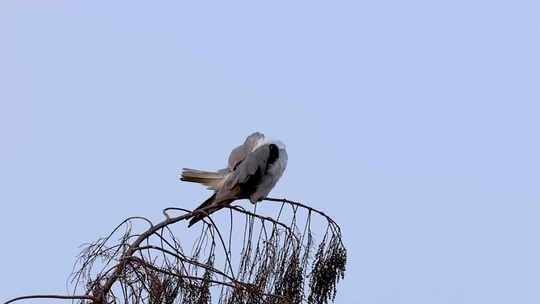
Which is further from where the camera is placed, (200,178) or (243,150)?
(243,150)

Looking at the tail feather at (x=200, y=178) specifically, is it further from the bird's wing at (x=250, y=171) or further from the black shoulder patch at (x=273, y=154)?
the black shoulder patch at (x=273, y=154)

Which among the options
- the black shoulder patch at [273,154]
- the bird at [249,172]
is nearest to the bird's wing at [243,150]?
the bird at [249,172]

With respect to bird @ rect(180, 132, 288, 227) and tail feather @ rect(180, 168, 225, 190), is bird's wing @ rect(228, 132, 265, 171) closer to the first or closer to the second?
bird @ rect(180, 132, 288, 227)

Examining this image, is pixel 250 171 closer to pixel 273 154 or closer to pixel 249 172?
pixel 249 172

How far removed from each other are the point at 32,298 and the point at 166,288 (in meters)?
0.65

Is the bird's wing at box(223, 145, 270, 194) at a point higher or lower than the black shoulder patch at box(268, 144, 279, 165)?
lower

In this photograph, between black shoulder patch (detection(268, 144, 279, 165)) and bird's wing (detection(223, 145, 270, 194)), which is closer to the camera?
bird's wing (detection(223, 145, 270, 194))

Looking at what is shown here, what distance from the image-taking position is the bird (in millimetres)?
9352

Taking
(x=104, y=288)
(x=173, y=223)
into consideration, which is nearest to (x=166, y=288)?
(x=104, y=288)

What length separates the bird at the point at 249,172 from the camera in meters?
9.35

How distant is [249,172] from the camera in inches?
375

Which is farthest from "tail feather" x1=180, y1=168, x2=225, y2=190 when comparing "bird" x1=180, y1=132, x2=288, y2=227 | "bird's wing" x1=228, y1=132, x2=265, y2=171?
"bird's wing" x1=228, y1=132, x2=265, y2=171

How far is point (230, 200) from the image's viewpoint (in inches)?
354

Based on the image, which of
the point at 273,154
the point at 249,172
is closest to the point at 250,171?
the point at 249,172
